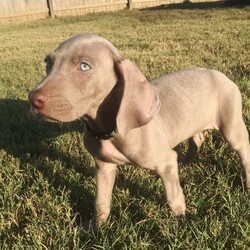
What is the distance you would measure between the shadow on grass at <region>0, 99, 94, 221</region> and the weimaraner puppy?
1.94 ft

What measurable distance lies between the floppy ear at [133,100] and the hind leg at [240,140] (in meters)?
1.06

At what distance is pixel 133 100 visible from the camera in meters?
2.39

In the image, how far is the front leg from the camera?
3.00 m

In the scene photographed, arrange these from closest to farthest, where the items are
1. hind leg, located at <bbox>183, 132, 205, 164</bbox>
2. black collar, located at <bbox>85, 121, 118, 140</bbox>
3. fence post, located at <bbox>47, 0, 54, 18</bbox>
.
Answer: black collar, located at <bbox>85, 121, 118, 140</bbox> → hind leg, located at <bbox>183, 132, 205, 164</bbox> → fence post, located at <bbox>47, 0, 54, 18</bbox>

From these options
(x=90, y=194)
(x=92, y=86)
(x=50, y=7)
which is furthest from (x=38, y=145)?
(x=50, y=7)

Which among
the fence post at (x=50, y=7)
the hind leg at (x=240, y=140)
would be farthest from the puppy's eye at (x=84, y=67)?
the fence post at (x=50, y=7)

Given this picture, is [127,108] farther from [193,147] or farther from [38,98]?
[193,147]

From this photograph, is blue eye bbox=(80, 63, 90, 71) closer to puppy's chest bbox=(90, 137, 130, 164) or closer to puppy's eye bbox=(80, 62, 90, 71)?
puppy's eye bbox=(80, 62, 90, 71)

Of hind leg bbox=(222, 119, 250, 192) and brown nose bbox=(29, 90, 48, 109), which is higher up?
brown nose bbox=(29, 90, 48, 109)

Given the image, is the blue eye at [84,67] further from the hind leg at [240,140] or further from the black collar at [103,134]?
the hind leg at [240,140]

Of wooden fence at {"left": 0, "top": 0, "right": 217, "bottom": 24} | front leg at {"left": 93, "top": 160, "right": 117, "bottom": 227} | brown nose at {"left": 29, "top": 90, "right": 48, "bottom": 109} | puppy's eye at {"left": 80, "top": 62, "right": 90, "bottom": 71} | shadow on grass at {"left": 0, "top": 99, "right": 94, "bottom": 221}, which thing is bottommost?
wooden fence at {"left": 0, "top": 0, "right": 217, "bottom": 24}

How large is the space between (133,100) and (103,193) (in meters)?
0.90

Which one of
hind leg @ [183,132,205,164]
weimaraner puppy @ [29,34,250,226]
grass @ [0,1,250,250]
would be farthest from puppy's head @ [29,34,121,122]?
hind leg @ [183,132,205,164]

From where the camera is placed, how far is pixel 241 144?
10.9ft
